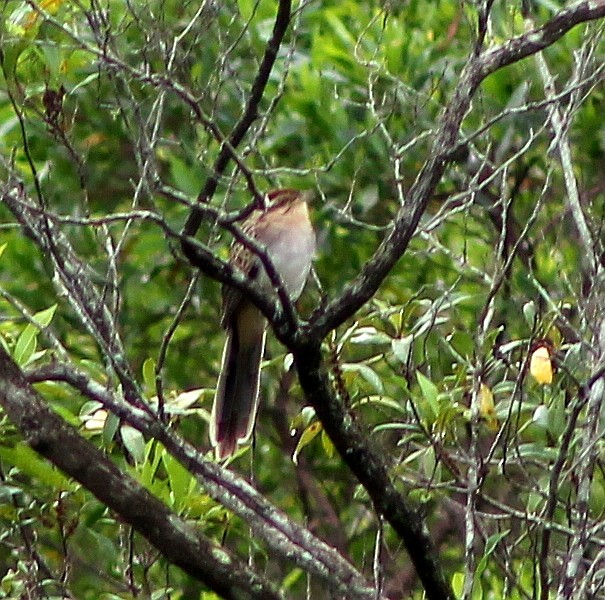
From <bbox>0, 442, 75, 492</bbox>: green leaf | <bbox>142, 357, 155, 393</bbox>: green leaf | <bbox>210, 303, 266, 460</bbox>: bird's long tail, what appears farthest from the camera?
<bbox>210, 303, 266, 460</bbox>: bird's long tail

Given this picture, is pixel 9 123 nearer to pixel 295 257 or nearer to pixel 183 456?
pixel 295 257

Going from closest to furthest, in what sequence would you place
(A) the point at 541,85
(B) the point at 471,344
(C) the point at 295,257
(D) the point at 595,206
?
(B) the point at 471,344
(C) the point at 295,257
(A) the point at 541,85
(D) the point at 595,206

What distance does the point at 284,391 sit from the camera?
5.91m

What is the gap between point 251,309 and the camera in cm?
506

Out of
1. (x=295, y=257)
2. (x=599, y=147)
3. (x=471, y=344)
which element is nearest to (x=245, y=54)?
(x=295, y=257)

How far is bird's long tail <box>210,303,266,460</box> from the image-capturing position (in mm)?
4500

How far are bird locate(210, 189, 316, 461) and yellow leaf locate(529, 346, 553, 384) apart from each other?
112 cm

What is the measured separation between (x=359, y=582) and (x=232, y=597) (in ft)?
1.21

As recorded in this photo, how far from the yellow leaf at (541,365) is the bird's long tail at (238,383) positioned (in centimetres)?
95

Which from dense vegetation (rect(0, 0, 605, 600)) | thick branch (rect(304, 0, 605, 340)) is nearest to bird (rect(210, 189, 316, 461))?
dense vegetation (rect(0, 0, 605, 600))

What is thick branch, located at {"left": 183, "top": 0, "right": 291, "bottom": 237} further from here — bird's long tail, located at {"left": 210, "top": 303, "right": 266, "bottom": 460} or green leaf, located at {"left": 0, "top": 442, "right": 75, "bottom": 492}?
bird's long tail, located at {"left": 210, "top": 303, "right": 266, "bottom": 460}

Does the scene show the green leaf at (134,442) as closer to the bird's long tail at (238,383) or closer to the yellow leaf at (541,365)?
the bird's long tail at (238,383)

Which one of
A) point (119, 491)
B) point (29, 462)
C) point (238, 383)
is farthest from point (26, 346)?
point (238, 383)

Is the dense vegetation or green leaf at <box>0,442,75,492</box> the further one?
green leaf at <box>0,442,75,492</box>
